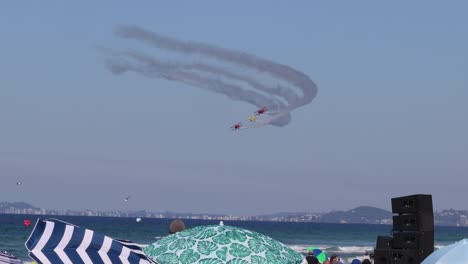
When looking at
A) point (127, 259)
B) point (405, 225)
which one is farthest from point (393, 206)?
point (127, 259)

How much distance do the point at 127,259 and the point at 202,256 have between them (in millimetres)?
3756

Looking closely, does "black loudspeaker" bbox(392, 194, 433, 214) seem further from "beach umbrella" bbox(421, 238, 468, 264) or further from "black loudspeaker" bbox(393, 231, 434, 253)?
"beach umbrella" bbox(421, 238, 468, 264)

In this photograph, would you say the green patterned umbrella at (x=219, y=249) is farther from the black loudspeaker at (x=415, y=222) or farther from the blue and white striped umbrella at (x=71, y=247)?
the black loudspeaker at (x=415, y=222)

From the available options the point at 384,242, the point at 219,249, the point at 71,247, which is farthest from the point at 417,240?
the point at 71,247

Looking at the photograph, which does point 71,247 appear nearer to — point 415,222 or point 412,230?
point 415,222

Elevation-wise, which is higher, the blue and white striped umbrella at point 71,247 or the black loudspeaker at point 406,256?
the black loudspeaker at point 406,256

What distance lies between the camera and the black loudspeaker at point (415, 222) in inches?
701

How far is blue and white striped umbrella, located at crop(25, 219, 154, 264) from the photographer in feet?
26.4

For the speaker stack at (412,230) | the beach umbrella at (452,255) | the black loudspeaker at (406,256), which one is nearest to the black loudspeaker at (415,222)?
the speaker stack at (412,230)

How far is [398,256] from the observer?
18484mm

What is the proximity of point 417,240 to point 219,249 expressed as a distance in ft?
22.8

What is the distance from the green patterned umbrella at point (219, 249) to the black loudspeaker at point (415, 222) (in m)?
5.80

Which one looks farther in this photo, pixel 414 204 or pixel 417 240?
pixel 414 204

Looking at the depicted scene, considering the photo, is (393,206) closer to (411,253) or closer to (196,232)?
(411,253)
